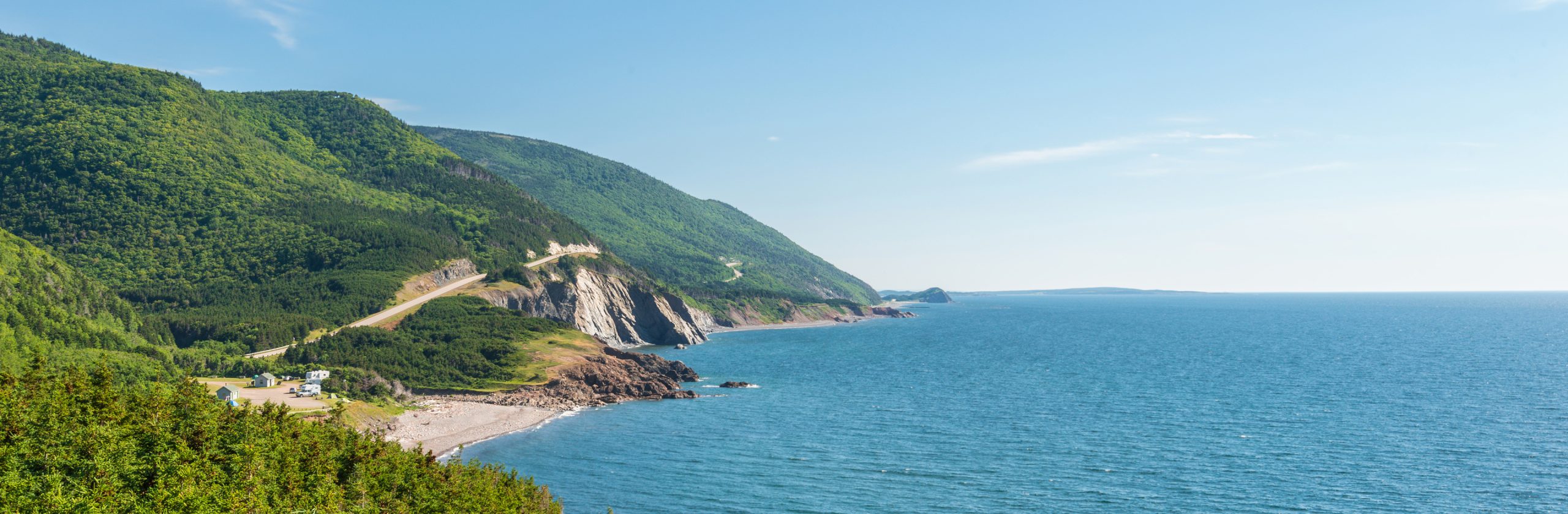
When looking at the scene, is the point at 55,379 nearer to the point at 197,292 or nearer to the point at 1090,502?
the point at 1090,502

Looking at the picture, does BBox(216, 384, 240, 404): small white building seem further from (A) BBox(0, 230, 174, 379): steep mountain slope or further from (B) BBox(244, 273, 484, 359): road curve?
(B) BBox(244, 273, 484, 359): road curve

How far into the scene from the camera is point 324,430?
62594 millimetres

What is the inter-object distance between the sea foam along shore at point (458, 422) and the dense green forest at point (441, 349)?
1147 cm

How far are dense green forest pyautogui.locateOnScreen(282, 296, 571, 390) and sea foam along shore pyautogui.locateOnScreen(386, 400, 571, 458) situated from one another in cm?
1147

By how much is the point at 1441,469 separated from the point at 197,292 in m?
194

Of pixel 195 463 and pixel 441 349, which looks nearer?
pixel 195 463

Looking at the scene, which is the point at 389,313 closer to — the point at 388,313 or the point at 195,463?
the point at 388,313

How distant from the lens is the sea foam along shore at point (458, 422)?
9869 centimetres

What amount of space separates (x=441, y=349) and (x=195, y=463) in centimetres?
10038

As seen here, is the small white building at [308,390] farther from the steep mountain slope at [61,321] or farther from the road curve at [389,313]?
the road curve at [389,313]

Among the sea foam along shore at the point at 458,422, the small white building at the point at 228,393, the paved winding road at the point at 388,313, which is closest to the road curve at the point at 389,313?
the paved winding road at the point at 388,313

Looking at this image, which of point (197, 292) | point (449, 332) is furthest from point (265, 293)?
point (449, 332)

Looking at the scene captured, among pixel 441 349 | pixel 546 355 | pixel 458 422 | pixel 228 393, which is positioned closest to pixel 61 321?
pixel 228 393

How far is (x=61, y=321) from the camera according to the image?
381 ft
